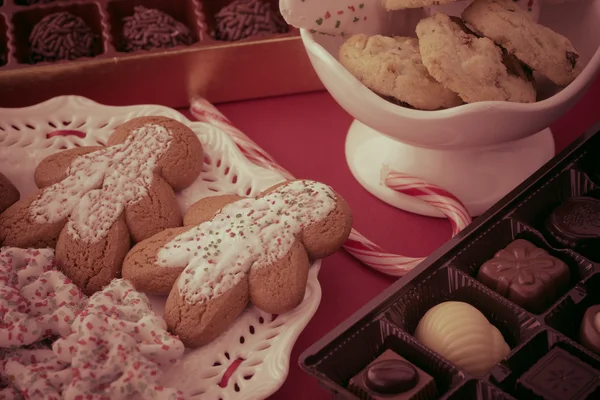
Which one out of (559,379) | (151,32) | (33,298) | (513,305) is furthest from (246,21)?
(559,379)

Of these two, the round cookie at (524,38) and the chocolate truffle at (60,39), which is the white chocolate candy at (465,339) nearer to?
the round cookie at (524,38)

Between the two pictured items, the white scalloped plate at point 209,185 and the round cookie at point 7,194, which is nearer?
the white scalloped plate at point 209,185

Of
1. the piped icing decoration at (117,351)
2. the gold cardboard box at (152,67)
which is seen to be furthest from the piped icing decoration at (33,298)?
the gold cardboard box at (152,67)

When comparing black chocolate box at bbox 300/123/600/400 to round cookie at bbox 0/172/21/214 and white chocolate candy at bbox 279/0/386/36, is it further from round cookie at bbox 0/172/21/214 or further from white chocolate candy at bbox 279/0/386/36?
round cookie at bbox 0/172/21/214

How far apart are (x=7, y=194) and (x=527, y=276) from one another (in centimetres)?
91


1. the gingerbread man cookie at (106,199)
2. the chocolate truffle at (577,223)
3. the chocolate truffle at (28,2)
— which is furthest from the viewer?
the chocolate truffle at (28,2)

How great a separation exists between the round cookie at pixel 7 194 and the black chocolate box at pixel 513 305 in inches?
26.7

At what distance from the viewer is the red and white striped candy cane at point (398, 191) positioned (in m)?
1.45

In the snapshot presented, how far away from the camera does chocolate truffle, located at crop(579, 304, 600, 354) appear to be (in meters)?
1.13

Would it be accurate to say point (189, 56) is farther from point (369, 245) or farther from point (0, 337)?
point (0, 337)

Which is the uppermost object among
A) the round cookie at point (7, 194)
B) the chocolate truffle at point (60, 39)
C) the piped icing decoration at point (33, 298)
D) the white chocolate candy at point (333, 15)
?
the white chocolate candy at point (333, 15)

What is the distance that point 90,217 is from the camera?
1.42 m

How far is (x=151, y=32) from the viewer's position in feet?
5.92

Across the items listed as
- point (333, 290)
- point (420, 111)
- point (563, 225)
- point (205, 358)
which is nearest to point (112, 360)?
point (205, 358)
